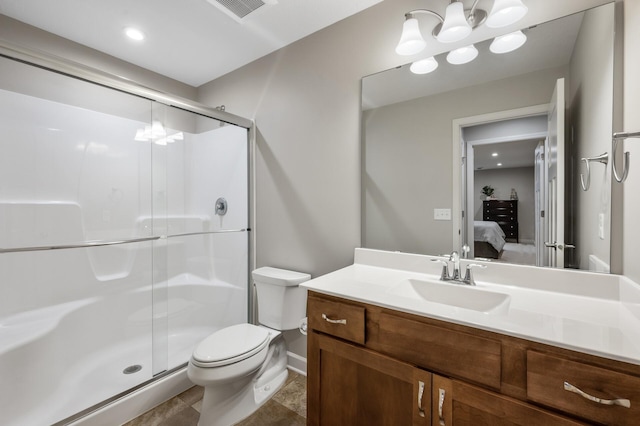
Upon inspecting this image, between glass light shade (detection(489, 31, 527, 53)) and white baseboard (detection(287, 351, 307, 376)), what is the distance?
2.18 meters

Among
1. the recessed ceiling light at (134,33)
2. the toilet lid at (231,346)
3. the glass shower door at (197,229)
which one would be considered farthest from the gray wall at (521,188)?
the recessed ceiling light at (134,33)

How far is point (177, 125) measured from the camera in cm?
195

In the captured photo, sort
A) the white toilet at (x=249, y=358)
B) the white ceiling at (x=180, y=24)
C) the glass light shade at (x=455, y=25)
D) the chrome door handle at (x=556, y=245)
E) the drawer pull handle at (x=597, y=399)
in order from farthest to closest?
1. the white ceiling at (x=180, y=24)
2. the white toilet at (x=249, y=358)
3. the glass light shade at (x=455, y=25)
4. the chrome door handle at (x=556, y=245)
5. the drawer pull handle at (x=597, y=399)

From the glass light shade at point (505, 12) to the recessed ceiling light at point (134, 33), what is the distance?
2.16 metres

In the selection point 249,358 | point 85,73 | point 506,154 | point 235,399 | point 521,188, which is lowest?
point 235,399

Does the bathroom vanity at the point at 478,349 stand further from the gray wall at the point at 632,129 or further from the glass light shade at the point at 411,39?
the glass light shade at the point at 411,39

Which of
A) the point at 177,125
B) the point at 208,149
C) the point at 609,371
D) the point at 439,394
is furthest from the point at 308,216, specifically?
the point at 609,371

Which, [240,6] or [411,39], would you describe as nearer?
[411,39]

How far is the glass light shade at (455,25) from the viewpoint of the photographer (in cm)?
128

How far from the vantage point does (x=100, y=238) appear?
169cm

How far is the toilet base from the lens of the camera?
4.81ft

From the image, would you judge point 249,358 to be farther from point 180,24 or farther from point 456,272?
point 180,24

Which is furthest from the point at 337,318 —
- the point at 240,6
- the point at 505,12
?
the point at 240,6

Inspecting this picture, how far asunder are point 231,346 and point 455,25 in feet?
6.44
